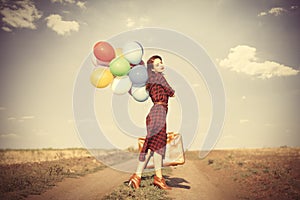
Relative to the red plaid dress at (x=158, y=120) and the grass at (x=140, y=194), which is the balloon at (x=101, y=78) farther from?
the grass at (x=140, y=194)

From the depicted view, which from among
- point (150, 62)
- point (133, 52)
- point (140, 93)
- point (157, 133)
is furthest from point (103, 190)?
point (133, 52)

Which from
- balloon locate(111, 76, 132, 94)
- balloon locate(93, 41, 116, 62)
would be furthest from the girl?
balloon locate(93, 41, 116, 62)

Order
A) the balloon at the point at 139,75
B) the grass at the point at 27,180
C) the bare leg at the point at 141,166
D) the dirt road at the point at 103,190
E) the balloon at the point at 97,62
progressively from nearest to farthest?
1. the dirt road at the point at 103,190
2. the grass at the point at 27,180
3. the bare leg at the point at 141,166
4. the balloon at the point at 139,75
5. the balloon at the point at 97,62

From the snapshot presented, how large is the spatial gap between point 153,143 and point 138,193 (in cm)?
138

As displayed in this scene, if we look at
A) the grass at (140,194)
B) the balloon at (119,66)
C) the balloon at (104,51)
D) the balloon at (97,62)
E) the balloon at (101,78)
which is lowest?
the grass at (140,194)

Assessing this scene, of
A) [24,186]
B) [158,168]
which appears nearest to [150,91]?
[158,168]

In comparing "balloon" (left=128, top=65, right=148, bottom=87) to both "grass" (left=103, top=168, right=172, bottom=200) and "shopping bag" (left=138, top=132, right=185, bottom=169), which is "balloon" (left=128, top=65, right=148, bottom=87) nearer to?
"shopping bag" (left=138, top=132, right=185, bottom=169)

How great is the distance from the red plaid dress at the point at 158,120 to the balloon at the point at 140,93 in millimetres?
438

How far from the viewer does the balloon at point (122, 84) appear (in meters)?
7.91

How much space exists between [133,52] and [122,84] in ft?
3.33

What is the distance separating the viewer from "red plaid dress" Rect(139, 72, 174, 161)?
7273mm

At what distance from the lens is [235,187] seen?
915 cm

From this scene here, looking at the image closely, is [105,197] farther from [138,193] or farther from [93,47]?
[93,47]

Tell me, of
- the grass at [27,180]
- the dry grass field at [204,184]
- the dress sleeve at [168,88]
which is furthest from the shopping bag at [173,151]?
the grass at [27,180]
